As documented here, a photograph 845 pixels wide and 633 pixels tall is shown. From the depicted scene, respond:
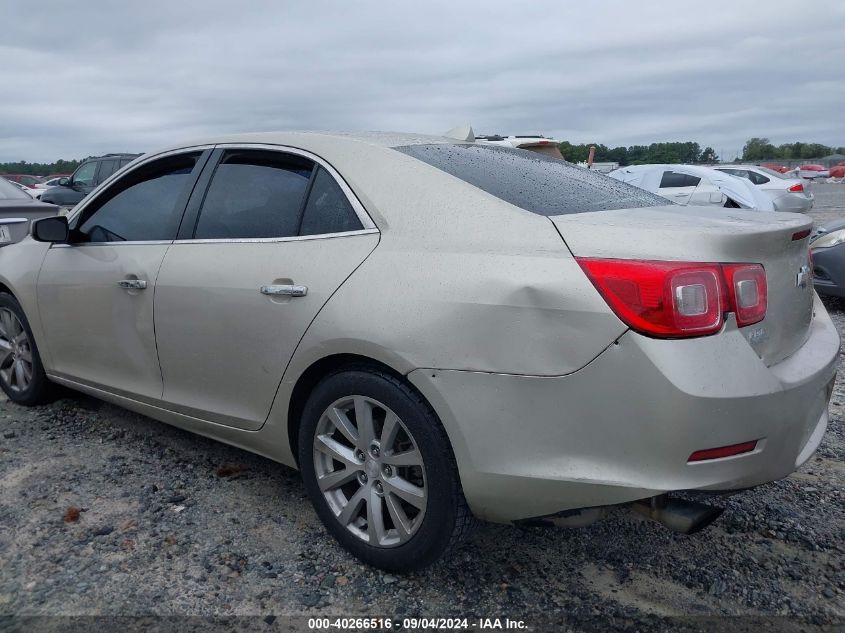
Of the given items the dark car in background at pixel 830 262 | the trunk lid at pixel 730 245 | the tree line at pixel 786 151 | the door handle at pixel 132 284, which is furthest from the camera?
the tree line at pixel 786 151

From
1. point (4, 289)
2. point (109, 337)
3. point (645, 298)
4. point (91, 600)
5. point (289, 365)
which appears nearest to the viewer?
point (645, 298)

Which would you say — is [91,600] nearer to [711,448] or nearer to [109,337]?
[109,337]

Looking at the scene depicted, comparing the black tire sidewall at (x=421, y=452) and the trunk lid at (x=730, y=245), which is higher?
the trunk lid at (x=730, y=245)

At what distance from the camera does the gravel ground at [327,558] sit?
2.44 metres

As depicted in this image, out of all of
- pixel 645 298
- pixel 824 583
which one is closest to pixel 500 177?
pixel 645 298

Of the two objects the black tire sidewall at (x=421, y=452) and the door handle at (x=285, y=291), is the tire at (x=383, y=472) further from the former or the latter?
the door handle at (x=285, y=291)

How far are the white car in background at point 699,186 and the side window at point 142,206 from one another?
10.5 m

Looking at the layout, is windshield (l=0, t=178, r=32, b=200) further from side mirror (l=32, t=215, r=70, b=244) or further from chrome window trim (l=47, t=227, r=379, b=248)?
chrome window trim (l=47, t=227, r=379, b=248)

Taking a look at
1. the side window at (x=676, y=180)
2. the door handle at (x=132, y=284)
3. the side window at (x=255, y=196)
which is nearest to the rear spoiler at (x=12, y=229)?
the door handle at (x=132, y=284)

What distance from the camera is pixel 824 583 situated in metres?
2.53

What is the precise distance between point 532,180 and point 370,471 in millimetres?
1211

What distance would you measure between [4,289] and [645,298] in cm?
383

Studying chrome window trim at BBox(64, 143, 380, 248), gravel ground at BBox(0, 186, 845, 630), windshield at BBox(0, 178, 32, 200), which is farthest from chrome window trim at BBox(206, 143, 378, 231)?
windshield at BBox(0, 178, 32, 200)

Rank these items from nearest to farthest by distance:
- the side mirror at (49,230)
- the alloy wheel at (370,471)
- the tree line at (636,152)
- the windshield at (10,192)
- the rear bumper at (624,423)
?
the rear bumper at (624,423), the alloy wheel at (370,471), the side mirror at (49,230), the windshield at (10,192), the tree line at (636,152)
